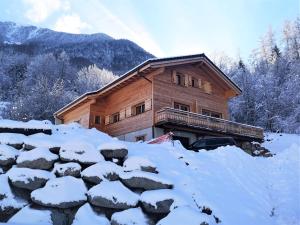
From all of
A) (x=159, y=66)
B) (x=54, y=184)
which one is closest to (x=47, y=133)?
(x=54, y=184)

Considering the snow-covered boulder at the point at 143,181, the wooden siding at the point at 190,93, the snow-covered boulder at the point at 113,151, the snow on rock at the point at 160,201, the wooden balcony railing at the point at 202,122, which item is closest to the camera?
the snow on rock at the point at 160,201

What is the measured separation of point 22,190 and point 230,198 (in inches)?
232

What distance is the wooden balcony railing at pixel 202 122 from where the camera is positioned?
76.3 ft

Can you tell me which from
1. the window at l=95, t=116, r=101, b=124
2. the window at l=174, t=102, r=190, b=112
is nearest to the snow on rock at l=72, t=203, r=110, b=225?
the window at l=174, t=102, r=190, b=112

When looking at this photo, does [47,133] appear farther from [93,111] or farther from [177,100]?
[93,111]

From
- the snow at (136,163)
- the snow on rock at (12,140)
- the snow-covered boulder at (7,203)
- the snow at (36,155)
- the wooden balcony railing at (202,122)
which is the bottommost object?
the snow-covered boulder at (7,203)

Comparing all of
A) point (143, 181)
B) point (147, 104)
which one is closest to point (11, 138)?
point (143, 181)

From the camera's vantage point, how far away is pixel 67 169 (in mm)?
8938

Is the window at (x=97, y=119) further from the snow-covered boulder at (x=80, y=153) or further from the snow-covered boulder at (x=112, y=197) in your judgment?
the snow-covered boulder at (x=112, y=197)

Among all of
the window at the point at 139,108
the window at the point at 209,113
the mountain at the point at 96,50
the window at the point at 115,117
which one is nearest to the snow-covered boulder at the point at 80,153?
the window at the point at 139,108

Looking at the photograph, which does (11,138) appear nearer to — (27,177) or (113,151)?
(27,177)

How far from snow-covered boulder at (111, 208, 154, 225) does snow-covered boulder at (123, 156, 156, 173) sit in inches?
62.9

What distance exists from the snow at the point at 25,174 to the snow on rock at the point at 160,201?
2723 mm

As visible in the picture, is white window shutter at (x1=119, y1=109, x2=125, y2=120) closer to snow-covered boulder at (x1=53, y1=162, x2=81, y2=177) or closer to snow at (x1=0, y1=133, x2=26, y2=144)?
Result: snow at (x1=0, y1=133, x2=26, y2=144)
